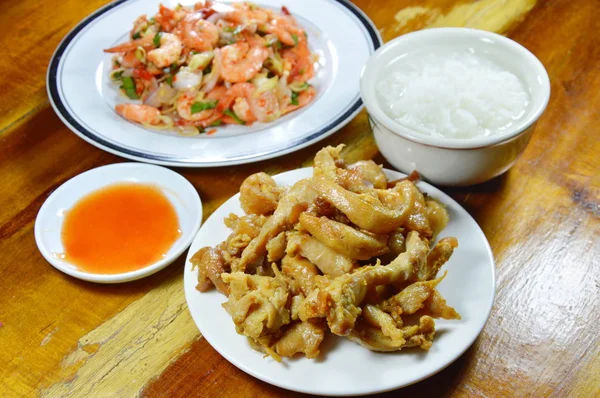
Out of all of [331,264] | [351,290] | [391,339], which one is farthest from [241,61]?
[391,339]

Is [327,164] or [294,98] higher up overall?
[327,164]

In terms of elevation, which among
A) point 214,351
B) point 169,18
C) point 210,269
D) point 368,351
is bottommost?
point 214,351

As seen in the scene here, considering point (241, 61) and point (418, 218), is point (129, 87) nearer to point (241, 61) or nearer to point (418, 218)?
point (241, 61)

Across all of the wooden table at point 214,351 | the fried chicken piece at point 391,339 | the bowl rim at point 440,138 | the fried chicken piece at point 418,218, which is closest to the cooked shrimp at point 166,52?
the wooden table at point 214,351

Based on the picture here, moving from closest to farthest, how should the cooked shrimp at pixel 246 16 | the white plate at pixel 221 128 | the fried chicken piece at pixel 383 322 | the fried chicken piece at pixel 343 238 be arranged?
the fried chicken piece at pixel 383 322 → the fried chicken piece at pixel 343 238 → the white plate at pixel 221 128 → the cooked shrimp at pixel 246 16

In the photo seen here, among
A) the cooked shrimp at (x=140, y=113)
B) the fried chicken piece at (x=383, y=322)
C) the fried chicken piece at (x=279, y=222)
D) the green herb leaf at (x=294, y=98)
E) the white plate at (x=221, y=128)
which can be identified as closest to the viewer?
the fried chicken piece at (x=383, y=322)

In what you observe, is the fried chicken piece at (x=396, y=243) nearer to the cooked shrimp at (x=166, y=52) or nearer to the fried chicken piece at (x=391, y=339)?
the fried chicken piece at (x=391, y=339)
